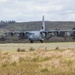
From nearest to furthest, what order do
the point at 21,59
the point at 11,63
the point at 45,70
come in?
the point at 45,70
the point at 11,63
the point at 21,59

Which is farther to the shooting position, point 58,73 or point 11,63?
point 11,63

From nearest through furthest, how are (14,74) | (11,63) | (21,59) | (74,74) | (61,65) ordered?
(14,74), (74,74), (61,65), (11,63), (21,59)

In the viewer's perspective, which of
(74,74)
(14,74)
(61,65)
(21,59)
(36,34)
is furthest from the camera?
(36,34)

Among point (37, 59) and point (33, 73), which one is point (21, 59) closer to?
point (37, 59)

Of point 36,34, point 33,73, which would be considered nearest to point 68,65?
point 33,73

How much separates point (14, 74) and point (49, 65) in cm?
478

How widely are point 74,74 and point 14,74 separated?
9.36 feet

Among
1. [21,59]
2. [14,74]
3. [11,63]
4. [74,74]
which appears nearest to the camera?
[14,74]

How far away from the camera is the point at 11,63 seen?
866 inches

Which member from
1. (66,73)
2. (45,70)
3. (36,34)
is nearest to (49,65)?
(45,70)

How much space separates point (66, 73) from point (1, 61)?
284 inches

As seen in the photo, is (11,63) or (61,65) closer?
(61,65)

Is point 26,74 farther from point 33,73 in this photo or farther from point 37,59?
point 37,59

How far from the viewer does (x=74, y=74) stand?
16.1m
